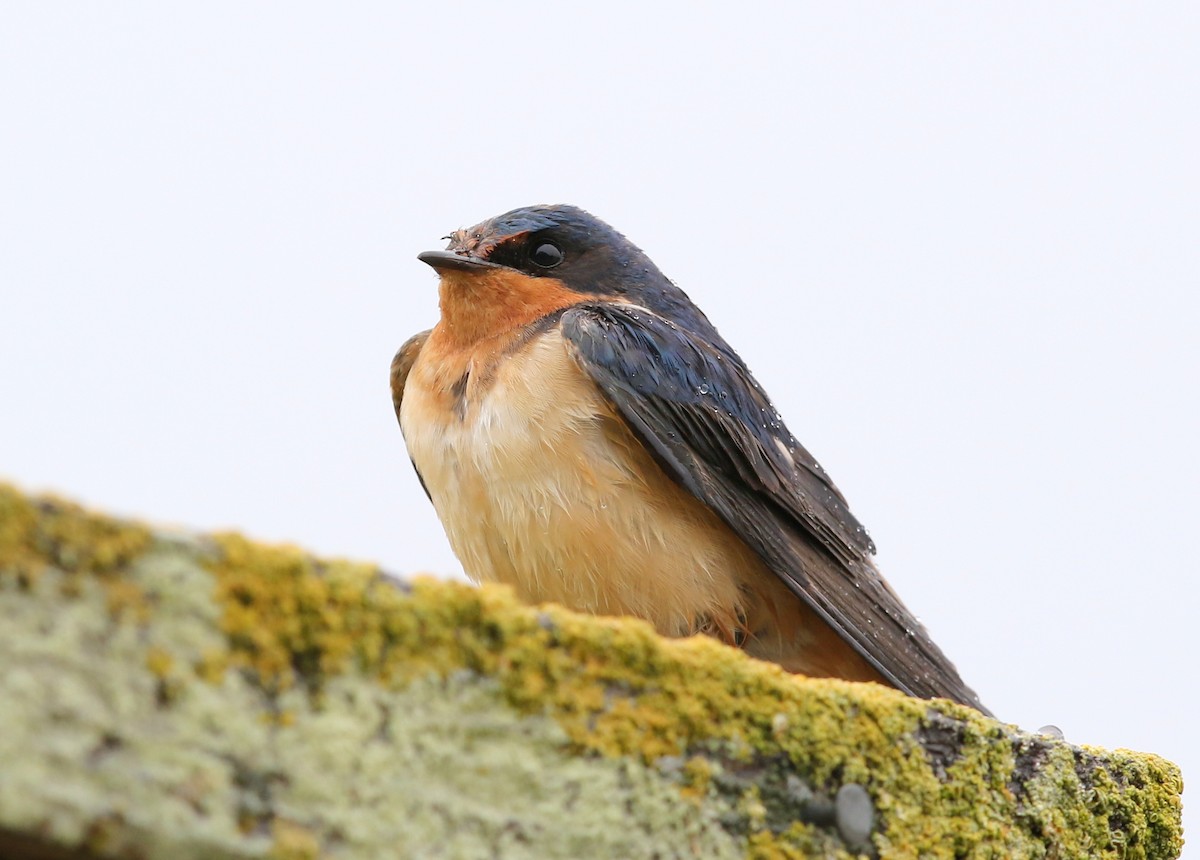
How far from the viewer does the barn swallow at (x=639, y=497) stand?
10.7ft

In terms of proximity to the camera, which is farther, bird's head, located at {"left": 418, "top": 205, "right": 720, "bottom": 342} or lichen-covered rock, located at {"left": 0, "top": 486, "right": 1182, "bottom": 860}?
bird's head, located at {"left": 418, "top": 205, "right": 720, "bottom": 342}

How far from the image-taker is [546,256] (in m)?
4.15

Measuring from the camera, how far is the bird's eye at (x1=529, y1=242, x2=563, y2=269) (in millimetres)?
4133

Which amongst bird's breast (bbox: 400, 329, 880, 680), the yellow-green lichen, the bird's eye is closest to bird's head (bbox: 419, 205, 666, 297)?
the bird's eye

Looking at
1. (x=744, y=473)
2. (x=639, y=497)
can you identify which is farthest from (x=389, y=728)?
(x=744, y=473)

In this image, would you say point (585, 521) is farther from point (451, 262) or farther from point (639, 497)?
point (451, 262)

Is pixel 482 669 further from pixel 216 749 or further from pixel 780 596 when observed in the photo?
pixel 780 596

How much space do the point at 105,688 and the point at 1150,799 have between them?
6.08 ft

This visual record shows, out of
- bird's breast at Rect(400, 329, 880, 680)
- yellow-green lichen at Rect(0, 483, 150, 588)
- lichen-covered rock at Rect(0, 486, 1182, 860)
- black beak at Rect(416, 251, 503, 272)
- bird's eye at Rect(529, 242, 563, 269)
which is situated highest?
bird's eye at Rect(529, 242, 563, 269)

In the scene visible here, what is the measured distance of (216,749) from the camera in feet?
3.74

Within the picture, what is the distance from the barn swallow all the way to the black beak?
15 centimetres

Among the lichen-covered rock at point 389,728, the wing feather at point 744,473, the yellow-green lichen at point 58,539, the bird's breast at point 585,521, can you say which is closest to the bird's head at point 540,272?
the wing feather at point 744,473

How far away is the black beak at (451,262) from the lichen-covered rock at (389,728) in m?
2.43

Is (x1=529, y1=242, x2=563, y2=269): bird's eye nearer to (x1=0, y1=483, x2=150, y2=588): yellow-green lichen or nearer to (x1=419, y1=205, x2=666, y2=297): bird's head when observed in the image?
(x1=419, y1=205, x2=666, y2=297): bird's head
